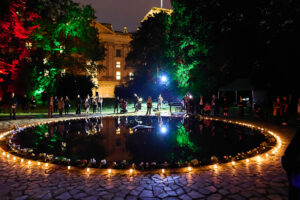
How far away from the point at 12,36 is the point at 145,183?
19.3 metres

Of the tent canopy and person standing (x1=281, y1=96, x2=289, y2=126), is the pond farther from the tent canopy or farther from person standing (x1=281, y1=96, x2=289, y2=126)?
the tent canopy

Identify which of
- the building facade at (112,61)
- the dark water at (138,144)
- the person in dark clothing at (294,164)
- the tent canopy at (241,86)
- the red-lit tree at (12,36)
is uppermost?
the building facade at (112,61)

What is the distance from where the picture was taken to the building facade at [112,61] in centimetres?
6116

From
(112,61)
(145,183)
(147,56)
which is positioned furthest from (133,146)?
(112,61)

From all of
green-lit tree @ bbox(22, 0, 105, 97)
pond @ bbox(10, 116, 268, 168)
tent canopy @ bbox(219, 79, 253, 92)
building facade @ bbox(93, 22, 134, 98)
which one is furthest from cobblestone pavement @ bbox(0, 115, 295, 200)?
building facade @ bbox(93, 22, 134, 98)

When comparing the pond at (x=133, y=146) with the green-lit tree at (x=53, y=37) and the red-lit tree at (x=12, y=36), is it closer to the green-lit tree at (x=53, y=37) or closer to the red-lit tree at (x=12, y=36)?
the red-lit tree at (x=12, y=36)

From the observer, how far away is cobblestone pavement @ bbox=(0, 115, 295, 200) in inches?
180

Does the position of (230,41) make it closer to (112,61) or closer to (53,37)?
(53,37)

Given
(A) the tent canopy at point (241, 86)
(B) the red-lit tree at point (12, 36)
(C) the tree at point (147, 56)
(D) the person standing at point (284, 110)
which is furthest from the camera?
(C) the tree at point (147, 56)

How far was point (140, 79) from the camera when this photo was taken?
47.1 meters

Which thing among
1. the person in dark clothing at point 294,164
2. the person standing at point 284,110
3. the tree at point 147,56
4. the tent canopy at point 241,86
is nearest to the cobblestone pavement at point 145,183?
the person in dark clothing at point 294,164

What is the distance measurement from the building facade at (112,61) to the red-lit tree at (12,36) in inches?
1499

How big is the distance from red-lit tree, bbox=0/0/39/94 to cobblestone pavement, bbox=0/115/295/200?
596 inches

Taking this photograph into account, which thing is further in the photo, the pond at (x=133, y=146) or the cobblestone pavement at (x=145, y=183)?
the pond at (x=133, y=146)
